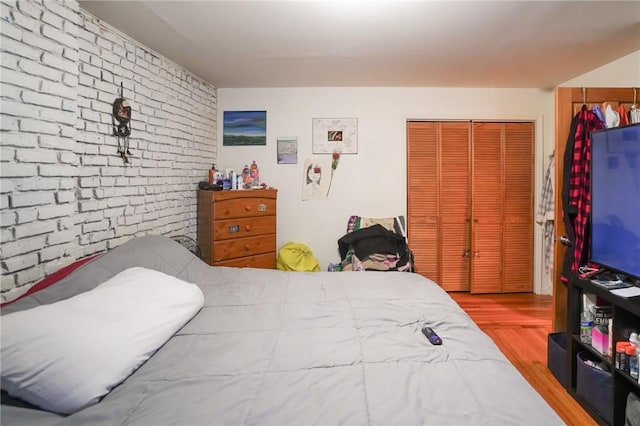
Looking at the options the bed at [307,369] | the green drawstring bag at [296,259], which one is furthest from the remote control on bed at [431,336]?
the green drawstring bag at [296,259]

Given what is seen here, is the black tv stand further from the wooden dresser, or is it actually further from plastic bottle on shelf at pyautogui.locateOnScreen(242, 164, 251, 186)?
plastic bottle on shelf at pyautogui.locateOnScreen(242, 164, 251, 186)

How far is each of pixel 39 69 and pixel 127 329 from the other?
4.43 feet

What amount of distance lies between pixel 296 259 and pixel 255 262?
50 cm

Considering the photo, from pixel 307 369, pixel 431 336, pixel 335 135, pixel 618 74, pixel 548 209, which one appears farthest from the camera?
pixel 335 135

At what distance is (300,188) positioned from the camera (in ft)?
12.4

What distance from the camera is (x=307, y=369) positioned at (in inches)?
42.2

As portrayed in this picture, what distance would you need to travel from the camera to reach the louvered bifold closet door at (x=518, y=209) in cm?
379

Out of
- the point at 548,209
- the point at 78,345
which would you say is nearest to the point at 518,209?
the point at 548,209

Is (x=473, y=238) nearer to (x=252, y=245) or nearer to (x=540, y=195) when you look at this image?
(x=540, y=195)

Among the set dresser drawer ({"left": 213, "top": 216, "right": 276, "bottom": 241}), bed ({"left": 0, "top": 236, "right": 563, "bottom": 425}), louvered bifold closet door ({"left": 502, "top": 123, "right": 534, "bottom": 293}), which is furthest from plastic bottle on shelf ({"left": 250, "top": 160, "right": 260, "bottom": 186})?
louvered bifold closet door ({"left": 502, "top": 123, "right": 534, "bottom": 293})

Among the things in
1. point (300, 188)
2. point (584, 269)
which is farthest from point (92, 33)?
point (584, 269)

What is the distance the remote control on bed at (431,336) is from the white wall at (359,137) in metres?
2.50

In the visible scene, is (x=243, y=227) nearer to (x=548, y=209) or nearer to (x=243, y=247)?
(x=243, y=247)

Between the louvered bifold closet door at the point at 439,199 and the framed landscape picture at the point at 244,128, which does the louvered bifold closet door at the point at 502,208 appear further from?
the framed landscape picture at the point at 244,128
